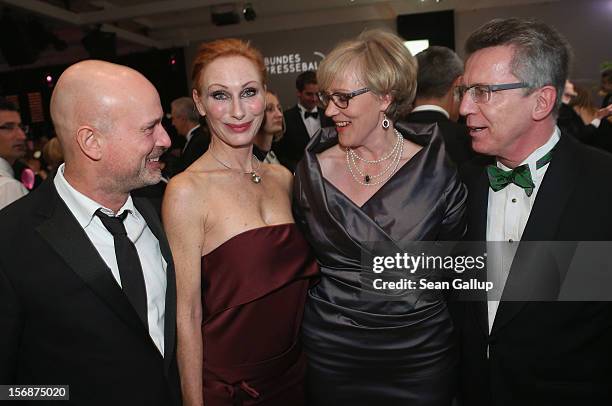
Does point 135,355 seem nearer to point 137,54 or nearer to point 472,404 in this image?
point 472,404

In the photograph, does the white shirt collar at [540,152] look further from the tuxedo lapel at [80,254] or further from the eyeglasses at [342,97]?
the tuxedo lapel at [80,254]

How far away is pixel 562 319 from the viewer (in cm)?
174

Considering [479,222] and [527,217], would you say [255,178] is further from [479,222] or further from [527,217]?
[527,217]

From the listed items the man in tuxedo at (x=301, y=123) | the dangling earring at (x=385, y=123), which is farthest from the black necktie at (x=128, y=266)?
the man in tuxedo at (x=301, y=123)

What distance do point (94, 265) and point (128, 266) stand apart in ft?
0.39

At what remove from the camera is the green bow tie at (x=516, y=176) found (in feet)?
5.97

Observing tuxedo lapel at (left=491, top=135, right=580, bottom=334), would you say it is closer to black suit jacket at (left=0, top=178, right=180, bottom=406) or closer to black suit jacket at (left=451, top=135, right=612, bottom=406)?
black suit jacket at (left=451, top=135, right=612, bottom=406)

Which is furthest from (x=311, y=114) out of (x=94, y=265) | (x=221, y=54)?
(x=94, y=265)

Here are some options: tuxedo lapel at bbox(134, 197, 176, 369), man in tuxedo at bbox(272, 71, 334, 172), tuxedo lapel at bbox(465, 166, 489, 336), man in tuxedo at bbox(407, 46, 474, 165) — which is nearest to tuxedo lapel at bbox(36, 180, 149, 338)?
tuxedo lapel at bbox(134, 197, 176, 369)

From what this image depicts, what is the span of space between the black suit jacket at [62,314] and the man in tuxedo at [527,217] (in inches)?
50.7

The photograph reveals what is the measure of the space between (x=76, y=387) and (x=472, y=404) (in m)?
1.52

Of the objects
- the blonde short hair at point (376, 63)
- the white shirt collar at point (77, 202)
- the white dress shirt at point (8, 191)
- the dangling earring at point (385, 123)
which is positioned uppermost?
the blonde short hair at point (376, 63)

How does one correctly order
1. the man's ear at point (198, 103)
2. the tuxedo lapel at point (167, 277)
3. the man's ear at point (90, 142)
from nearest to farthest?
the man's ear at point (90, 142) → the tuxedo lapel at point (167, 277) → the man's ear at point (198, 103)

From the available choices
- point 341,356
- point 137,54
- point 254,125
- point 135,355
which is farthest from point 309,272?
point 137,54
